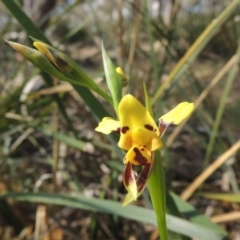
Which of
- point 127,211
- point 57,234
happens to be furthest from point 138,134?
point 57,234

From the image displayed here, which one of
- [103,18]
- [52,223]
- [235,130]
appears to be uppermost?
[103,18]

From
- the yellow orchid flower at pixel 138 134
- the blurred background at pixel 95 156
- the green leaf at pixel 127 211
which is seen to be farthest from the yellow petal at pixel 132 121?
the blurred background at pixel 95 156

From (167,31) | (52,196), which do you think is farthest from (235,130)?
(52,196)

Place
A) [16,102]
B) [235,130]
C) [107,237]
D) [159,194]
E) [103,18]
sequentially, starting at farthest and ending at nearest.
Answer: [103,18], [235,130], [16,102], [107,237], [159,194]

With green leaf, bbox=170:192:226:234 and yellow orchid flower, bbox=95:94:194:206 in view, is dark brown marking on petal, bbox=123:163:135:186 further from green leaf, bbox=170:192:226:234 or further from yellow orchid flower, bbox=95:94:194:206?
green leaf, bbox=170:192:226:234

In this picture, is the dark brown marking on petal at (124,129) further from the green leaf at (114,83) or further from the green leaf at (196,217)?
the green leaf at (196,217)

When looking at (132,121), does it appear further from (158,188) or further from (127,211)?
(127,211)

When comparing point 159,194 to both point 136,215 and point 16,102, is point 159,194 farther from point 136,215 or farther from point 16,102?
point 16,102
